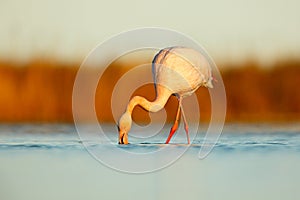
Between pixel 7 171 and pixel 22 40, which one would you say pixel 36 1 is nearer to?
pixel 22 40

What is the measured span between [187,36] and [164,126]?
1.61ft

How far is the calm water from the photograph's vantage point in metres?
3.38

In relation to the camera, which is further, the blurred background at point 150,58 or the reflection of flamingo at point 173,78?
the blurred background at point 150,58

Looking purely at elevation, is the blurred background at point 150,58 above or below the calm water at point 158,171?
above

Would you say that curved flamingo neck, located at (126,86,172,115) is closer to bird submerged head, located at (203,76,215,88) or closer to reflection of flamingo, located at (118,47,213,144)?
reflection of flamingo, located at (118,47,213,144)

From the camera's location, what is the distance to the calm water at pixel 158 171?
3.38 metres

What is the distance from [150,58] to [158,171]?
23.5 inches

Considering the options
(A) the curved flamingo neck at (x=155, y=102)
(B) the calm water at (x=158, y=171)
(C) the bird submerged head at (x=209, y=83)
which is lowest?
(B) the calm water at (x=158, y=171)

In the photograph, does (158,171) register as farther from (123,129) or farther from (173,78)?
(173,78)

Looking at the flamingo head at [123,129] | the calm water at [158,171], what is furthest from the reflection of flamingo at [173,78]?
the calm water at [158,171]

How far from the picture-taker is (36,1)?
3.49 m

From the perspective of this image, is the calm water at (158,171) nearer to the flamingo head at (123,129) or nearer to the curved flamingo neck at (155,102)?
the flamingo head at (123,129)

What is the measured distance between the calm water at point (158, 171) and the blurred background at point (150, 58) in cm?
9

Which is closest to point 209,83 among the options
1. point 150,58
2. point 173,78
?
point 173,78
